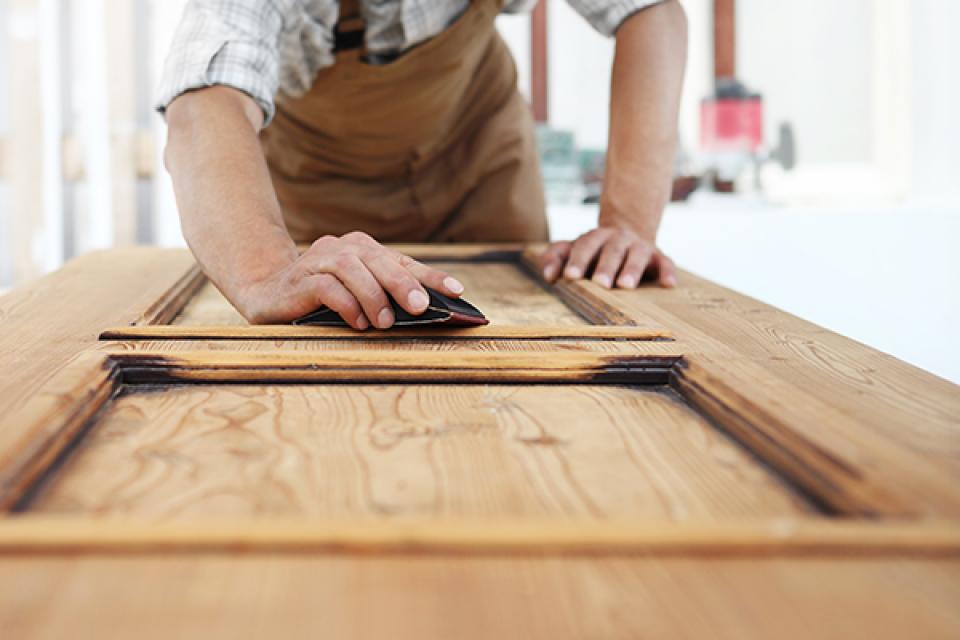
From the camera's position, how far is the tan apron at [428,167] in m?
1.55

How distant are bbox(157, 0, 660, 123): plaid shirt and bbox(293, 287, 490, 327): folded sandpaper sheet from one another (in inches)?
14.3

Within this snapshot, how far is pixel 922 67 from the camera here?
8.72ft

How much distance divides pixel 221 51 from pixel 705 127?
2.18 meters

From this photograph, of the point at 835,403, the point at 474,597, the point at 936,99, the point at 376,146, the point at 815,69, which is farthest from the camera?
the point at 815,69

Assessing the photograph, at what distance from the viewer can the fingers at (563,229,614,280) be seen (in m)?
Answer: 1.12

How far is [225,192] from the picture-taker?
0.91 meters

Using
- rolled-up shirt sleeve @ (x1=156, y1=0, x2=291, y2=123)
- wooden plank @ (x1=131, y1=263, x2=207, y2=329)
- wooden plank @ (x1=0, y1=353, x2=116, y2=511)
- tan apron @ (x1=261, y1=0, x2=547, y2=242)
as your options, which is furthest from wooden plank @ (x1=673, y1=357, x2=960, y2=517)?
tan apron @ (x1=261, y1=0, x2=547, y2=242)

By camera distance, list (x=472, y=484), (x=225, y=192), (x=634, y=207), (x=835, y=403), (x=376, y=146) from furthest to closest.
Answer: (x=376, y=146)
(x=634, y=207)
(x=225, y=192)
(x=835, y=403)
(x=472, y=484)

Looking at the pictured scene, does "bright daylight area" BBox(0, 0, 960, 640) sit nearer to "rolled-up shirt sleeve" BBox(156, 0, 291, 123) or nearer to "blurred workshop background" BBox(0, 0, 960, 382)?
"rolled-up shirt sleeve" BBox(156, 0, 291, 123)

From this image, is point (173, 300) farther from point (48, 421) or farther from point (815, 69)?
point (815, 69)

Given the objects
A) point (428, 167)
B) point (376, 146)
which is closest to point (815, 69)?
point (428, 167)

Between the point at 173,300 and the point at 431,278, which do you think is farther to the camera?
the point at 173,300

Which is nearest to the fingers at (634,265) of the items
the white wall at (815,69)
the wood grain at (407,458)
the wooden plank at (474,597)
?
the wood grain at (407,458)

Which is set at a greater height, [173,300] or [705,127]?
[705,127]
